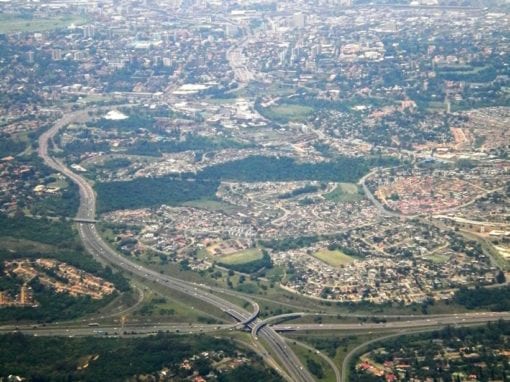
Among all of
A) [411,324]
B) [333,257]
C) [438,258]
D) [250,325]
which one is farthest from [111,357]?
[438,258]

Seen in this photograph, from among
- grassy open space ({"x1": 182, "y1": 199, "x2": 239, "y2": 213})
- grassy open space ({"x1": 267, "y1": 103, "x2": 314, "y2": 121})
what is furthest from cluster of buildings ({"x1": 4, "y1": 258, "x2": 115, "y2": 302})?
grassy open space ({"x1": 267, "y1": 103, "x2": 314, "y2": 121})

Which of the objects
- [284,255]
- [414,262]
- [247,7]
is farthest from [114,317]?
[247,7]

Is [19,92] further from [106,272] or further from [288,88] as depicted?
[106,272]

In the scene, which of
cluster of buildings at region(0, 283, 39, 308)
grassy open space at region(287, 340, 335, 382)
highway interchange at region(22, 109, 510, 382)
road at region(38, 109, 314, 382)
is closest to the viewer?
grassy open space at region(287, 340, 335, 382)

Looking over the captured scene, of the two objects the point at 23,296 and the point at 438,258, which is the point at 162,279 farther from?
the point at 438,258

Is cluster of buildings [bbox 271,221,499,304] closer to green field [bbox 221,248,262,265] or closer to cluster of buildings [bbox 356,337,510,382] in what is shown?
green field [bbox 221,248,262,265]

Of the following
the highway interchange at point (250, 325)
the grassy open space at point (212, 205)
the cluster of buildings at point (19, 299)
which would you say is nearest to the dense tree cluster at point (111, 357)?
the highway interchange at point (250, 325)
